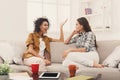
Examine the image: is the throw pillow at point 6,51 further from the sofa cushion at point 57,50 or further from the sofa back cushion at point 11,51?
the sofa cushion at point 57,50

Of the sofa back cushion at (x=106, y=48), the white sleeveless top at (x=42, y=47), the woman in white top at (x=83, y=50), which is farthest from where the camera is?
the white sleeveless top at (x=42, y=47)

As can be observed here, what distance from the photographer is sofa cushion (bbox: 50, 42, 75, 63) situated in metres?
4.10

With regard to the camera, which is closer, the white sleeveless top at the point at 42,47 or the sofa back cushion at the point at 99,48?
A: the sofa back cushion at the point at 99,48

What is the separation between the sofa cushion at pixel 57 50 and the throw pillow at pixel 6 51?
0.68 m

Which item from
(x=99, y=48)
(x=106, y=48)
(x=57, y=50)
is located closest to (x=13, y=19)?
(x=57, y=50)

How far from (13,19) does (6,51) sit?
1.78 metres

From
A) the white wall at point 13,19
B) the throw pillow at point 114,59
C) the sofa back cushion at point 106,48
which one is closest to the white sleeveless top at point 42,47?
the sofa back cushion at point 106,48

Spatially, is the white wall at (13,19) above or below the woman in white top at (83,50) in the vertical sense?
above

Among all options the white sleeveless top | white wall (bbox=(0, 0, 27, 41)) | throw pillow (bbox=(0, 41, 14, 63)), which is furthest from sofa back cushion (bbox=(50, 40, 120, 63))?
white wall (bbox=(0, 0, 27, 41))

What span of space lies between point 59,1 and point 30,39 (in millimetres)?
2193

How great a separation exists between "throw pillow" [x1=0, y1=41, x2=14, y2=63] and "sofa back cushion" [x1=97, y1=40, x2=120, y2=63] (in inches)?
52.5

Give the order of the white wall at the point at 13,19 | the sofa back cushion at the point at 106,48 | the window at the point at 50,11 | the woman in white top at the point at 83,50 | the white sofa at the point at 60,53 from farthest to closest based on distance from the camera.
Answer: the window at the point at 50,11 → the white wall at the point at 13,19 → the sofa back cushion at the point at 106,48 → the woman in white top at the point at 83,50 → the white sofa at the point at 60,53

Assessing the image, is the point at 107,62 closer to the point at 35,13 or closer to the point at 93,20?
the point at 93,20

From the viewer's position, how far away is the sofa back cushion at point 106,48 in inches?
154
